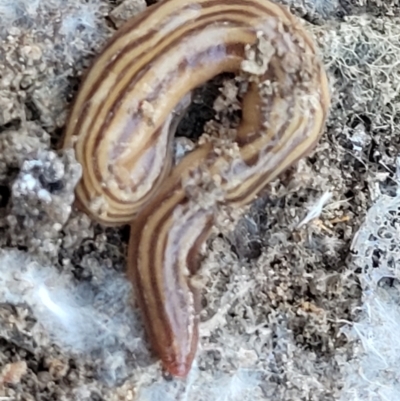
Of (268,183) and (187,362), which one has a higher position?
(268,183)

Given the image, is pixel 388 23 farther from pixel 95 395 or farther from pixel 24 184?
pixel 95 395

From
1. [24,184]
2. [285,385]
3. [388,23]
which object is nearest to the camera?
[24,184]

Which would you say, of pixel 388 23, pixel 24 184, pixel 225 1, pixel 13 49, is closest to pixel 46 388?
pixel 24 184

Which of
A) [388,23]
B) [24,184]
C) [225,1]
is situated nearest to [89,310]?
[24,184]

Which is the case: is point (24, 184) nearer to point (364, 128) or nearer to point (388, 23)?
point (364, 128)

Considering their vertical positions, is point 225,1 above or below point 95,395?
above

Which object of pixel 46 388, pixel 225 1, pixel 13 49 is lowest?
pixel 46 388

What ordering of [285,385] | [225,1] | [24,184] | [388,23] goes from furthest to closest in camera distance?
[388,23] → [285,385] → [225,1] → [24,184]

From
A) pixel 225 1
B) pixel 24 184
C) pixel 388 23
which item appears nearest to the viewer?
pixel 24 184

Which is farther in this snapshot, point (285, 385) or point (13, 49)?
point (285, 385)
